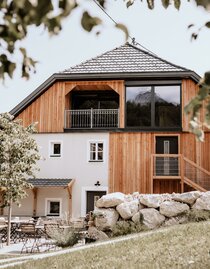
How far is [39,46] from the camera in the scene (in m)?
3.59

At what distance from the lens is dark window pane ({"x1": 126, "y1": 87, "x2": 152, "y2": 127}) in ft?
83.2

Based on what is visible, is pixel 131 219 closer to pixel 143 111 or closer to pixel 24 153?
pixel 24 153

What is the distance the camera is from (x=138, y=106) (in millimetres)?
25562

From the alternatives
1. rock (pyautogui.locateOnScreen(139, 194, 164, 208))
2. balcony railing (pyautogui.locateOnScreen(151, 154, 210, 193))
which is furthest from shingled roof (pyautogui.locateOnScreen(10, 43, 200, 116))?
rock (pyautogui.locateOnScreen(139, 194, 164, 208))

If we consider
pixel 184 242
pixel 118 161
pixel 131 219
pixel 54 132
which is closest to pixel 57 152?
pixel 54 132

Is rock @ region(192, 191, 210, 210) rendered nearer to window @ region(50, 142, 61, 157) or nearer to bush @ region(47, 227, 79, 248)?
bush @ region(47, 227, 79, 248)

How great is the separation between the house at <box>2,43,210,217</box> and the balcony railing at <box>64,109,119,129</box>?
0.19 ft

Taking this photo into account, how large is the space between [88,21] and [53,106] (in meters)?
24.4

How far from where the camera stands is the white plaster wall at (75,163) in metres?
25.1

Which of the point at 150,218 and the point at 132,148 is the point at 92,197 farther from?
the point at 150,218

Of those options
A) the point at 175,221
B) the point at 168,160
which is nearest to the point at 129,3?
the point at 175,221

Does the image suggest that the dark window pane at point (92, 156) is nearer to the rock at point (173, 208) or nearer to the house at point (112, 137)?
the house at point (112, 137)

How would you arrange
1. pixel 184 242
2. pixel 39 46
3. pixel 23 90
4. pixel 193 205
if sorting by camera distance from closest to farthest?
pixel 39 46, pixel 184 242, pixel 193 205, pixel 23 90

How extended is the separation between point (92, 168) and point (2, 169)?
26.4 feet
